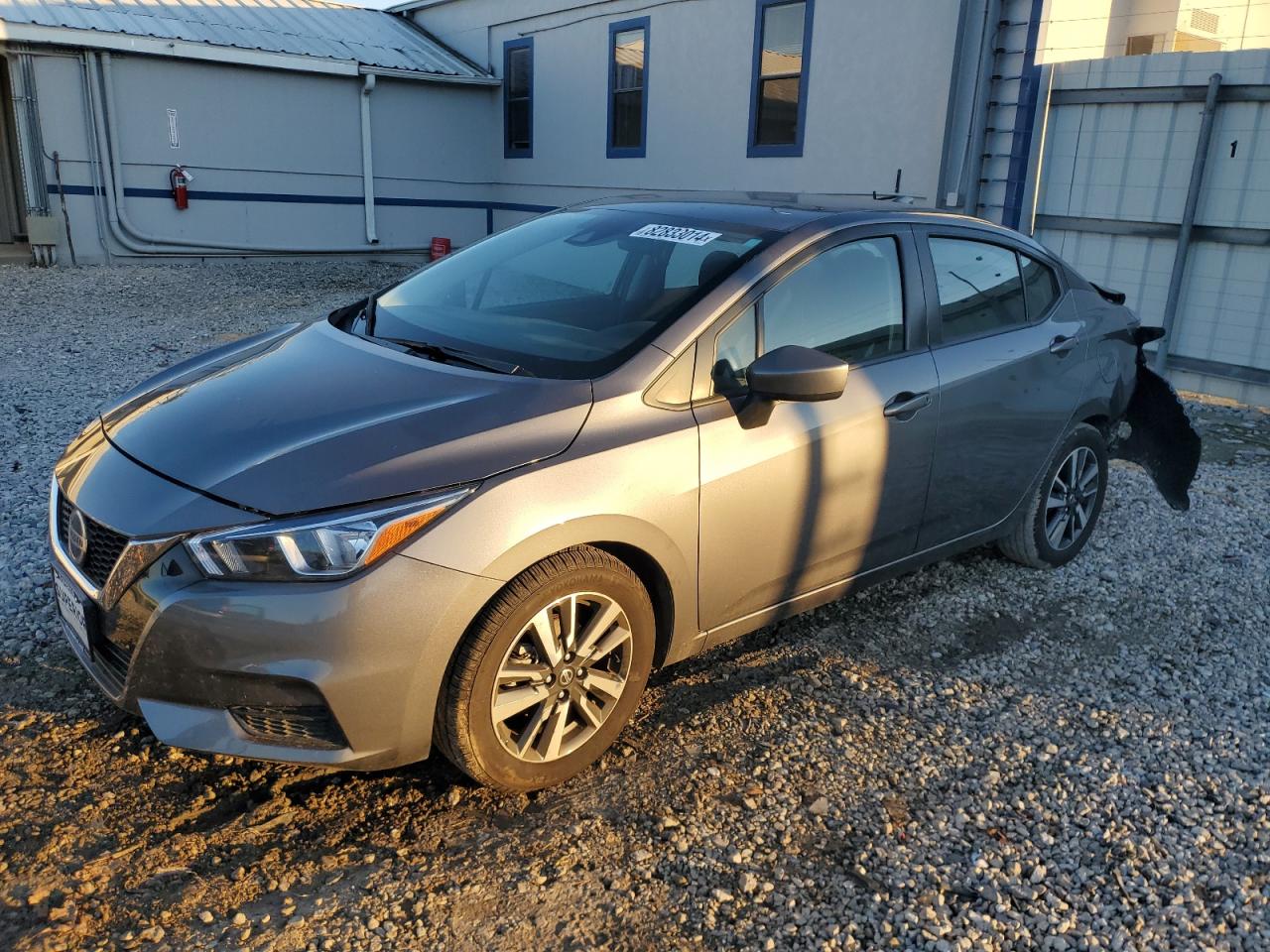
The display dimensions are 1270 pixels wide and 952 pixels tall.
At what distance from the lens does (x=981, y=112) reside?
30.5 feet

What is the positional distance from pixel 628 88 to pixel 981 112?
5953 millimetres

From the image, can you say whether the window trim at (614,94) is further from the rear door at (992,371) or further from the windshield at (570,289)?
the windshield at (570,289)

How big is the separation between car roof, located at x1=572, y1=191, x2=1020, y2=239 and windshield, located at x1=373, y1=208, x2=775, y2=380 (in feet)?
0.28

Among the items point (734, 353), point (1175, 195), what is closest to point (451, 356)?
point (734, 353)

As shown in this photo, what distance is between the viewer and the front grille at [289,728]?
255cm

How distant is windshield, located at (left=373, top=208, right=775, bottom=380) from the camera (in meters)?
3.22

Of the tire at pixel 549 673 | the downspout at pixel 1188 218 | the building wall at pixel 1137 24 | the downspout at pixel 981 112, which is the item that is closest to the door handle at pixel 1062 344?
the tire at pixel 549 673

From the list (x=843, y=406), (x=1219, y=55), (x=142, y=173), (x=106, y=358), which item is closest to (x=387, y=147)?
(x=142, y=173)

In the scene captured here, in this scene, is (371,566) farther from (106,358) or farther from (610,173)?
(610,173)

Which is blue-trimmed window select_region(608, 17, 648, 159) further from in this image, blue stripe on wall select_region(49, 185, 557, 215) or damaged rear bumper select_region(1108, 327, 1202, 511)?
damaged rear bumper select_region(1108, 327, 1202, 511)

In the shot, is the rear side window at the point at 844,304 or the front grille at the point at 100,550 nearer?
the front grille at the point at 100,550

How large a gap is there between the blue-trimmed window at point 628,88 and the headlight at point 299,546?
39.3 feet

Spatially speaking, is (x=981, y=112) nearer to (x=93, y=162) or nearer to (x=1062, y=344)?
(x=1062, y=344)

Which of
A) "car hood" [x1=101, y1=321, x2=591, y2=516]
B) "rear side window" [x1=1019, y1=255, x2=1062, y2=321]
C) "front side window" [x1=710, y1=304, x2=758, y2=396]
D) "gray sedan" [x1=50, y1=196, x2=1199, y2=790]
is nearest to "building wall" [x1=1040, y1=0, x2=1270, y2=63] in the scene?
"rear side window" [x1=1019, y1=255, x2=1062, y2=321]
